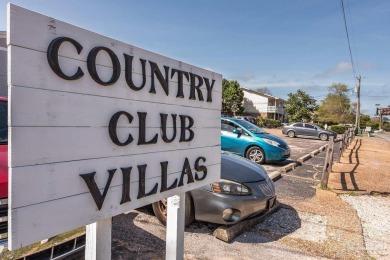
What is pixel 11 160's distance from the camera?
4.28 ft

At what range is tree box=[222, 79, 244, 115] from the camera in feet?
160

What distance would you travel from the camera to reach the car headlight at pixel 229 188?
4077mm

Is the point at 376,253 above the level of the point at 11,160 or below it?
below

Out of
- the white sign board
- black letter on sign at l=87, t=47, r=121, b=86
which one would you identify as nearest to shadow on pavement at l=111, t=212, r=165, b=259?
the white sign board

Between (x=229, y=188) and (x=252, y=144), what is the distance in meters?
5.97

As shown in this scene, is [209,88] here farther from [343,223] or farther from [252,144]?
[252,144]

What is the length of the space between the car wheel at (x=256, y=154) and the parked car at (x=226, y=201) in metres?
5.50

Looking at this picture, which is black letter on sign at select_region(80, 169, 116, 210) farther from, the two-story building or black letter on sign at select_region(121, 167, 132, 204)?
the two-story building

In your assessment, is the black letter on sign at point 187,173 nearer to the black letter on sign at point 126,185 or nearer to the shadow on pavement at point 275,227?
the black letter on sign at point 126,185

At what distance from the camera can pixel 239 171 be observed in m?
4.54

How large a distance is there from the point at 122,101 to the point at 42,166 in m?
A: 0.59

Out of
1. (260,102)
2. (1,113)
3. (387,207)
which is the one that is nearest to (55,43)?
(1,113)

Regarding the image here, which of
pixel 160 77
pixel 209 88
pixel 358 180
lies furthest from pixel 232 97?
pixel 160 77

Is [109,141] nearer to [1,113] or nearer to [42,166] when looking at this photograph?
[42,166]
